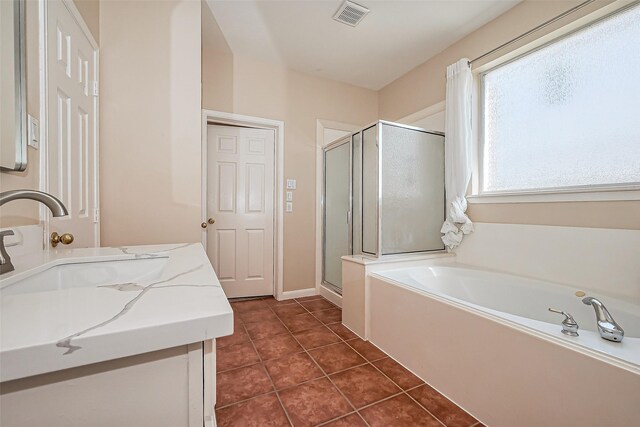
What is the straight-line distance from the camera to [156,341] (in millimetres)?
389

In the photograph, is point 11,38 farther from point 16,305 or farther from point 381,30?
point 381,30

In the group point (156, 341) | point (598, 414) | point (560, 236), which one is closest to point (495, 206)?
point (560, 236)

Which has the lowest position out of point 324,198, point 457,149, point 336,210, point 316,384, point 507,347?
point 316,384

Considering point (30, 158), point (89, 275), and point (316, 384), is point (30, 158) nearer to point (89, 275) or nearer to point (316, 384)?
point (89, 275)

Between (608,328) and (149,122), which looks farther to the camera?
(149,122)

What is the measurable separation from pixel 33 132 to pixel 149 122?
29.4 inches

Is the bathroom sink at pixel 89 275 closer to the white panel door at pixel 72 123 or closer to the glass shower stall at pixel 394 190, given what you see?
the white panel door at pixel 72 123

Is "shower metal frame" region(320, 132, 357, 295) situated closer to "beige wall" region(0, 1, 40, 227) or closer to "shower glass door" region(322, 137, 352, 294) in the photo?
"shower glass door" region(322, 137, 352, 294)

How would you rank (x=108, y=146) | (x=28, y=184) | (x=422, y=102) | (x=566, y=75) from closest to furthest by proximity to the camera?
(x=28, y=184), (x=108, y=146), (x=566, y=75), (x=422, y=102)

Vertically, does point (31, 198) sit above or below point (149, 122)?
below

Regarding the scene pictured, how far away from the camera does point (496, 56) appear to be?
2051 millimetres

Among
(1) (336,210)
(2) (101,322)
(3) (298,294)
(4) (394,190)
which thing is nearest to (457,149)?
(4) (394,190)

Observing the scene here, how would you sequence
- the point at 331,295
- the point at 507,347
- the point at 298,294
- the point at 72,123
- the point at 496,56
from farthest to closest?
the point at 298,294 < the point at 331,295 < the point at 496,56 < the point at 72,123 < the point at 507,347

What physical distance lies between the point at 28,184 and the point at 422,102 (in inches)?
116
